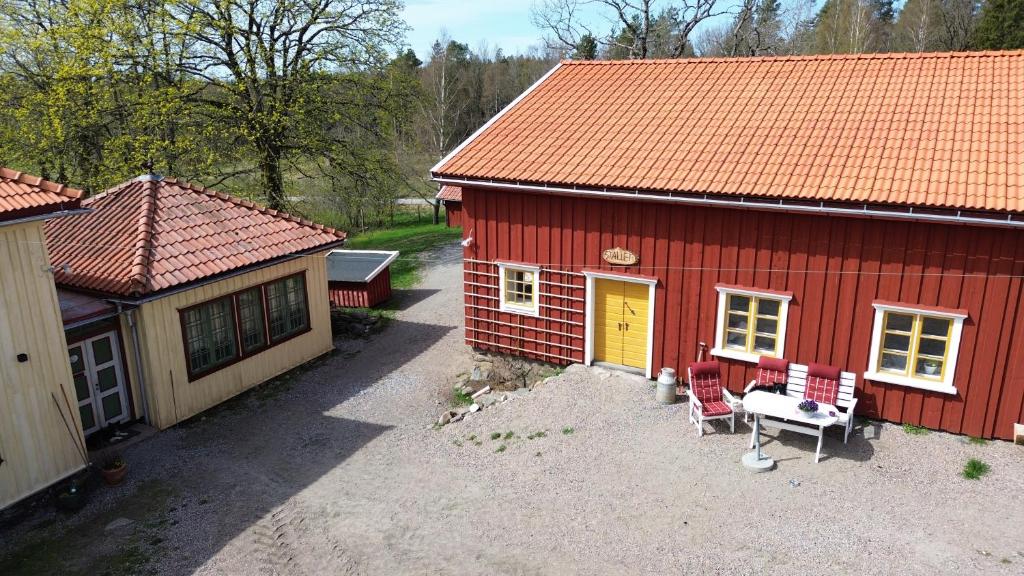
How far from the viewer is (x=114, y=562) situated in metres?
8.48

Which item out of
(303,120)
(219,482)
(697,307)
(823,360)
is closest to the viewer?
(219,482)

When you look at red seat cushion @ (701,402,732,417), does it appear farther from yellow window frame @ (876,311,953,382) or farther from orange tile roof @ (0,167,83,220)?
orange tile roof @ (0,167,83,220)

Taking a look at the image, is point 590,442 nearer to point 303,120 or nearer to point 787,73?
point 787,73

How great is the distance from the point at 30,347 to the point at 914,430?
42.8 feet

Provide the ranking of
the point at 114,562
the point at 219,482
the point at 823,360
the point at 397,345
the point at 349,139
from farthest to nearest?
the point at 349,139
the point at 397,345
the point at 823,360
the point at 219,482
the point at 114,562

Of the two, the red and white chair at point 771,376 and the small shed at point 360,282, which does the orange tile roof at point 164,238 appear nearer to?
the small shed at point 360,282

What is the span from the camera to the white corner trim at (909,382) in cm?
1022

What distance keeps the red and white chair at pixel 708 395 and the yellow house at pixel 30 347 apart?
31.4 feet

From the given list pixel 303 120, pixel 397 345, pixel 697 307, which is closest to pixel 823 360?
pixel 697 307

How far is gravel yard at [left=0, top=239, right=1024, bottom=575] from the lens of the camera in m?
8.21

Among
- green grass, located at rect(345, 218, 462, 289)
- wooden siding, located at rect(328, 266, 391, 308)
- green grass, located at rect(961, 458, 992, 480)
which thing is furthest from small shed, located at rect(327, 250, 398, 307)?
green grass, located at rect(961, 458, 992, 480)

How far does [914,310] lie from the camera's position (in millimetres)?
10172

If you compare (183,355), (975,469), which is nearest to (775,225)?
(975,469)

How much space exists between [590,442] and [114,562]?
670cm
